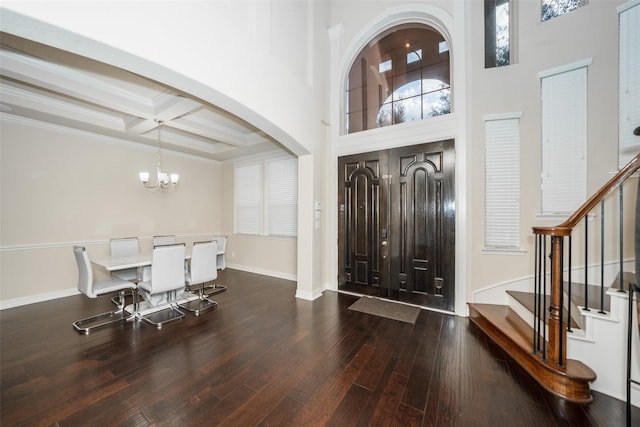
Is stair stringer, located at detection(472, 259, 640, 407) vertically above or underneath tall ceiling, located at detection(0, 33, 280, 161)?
underneath

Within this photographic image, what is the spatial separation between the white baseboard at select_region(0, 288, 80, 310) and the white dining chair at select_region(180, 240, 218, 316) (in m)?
2.23

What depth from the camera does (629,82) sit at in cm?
241

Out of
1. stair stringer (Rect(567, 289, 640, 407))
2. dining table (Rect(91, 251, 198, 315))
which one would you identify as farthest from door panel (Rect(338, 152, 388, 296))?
dining table (Rect(91, 251, 198, 315))

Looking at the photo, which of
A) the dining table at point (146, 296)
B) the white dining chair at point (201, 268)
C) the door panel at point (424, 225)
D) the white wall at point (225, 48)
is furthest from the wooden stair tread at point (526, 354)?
the dining table at point (146, 296)

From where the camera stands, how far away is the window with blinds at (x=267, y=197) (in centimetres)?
526

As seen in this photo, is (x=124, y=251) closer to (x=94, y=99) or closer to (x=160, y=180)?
(x=160, y=180)

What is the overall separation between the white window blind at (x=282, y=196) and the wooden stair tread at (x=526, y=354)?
11.8 ft

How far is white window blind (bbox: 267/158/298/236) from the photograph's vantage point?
17.1 ft

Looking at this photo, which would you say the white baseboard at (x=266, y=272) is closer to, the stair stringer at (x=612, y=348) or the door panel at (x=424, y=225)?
the door panel at (x=424, y=225)

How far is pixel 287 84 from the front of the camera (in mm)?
3307

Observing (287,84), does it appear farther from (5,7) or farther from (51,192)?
(51,192)

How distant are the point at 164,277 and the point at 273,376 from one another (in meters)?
2.03

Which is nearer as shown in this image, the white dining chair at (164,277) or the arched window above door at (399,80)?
the white dining chair at (164,277)

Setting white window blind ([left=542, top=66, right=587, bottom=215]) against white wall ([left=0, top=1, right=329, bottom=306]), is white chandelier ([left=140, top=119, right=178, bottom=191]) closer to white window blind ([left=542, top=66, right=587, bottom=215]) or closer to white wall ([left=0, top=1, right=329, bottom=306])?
white wall ([left=0, top=1, right=329, bottom=306])
